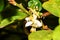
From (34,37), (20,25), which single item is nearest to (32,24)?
(34,37)

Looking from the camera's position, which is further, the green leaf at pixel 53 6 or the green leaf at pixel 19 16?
the green leaf at pixel 19 16

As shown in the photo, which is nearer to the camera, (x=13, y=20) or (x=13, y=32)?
(x=13, y=20)

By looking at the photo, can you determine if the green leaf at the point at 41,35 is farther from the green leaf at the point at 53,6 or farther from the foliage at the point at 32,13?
the green leaf at the point at 53,6

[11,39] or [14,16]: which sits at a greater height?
[14,16]

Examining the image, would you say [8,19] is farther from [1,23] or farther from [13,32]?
[13,32]

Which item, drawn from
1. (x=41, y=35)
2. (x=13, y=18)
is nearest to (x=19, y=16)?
(x=13, y=18)

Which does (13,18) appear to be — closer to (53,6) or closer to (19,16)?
(19,16)

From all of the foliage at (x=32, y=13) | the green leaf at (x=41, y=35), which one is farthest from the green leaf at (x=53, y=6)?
the green leaf at (x=41, y=35)

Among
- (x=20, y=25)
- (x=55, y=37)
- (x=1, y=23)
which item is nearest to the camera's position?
(x=55, y=37)
